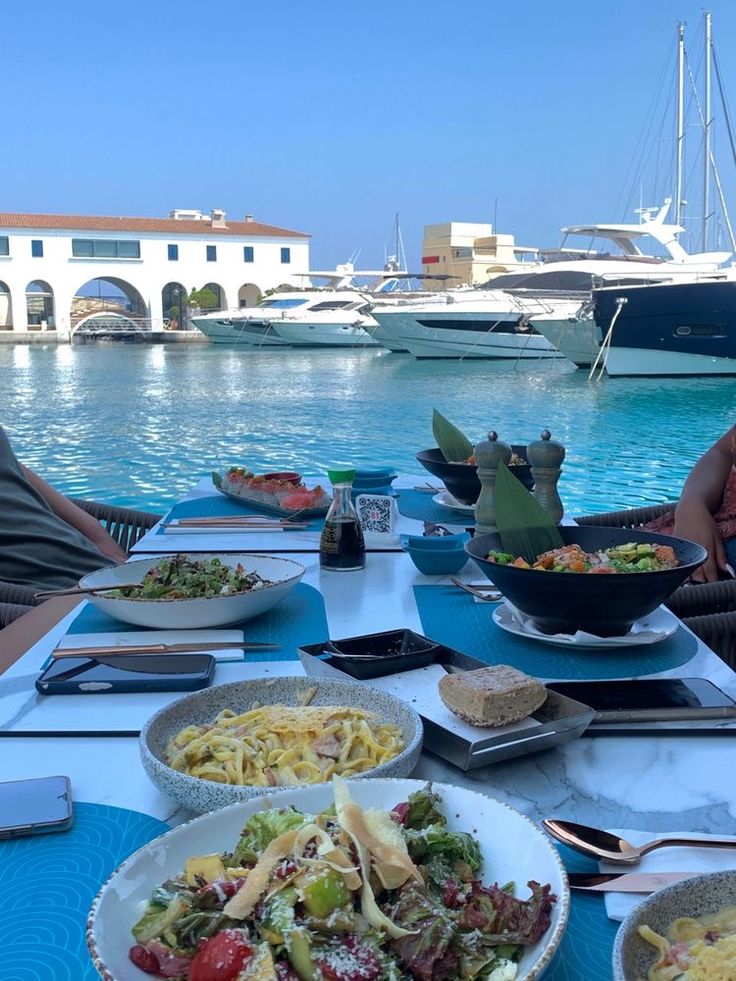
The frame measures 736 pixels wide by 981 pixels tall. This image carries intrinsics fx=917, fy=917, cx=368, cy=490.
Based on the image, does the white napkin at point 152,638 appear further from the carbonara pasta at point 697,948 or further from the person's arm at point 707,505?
the person's arm at point 707,505

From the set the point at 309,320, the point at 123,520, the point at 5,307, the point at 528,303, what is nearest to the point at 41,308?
the point at 5,307

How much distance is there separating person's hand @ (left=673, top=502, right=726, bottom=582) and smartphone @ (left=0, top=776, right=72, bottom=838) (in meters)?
1.90

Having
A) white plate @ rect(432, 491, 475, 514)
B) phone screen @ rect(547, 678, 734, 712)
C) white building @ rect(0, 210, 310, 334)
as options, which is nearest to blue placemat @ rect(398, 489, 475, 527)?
white plate @ rect(432, 491, 475, 514)

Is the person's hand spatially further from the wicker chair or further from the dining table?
the wicker chair

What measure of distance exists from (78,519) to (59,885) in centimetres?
208

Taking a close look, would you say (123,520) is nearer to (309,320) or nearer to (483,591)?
(483,591)

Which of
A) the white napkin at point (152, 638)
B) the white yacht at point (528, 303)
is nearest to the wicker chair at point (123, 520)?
the white napkin at point (152, 638)

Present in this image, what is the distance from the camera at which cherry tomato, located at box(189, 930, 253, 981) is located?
0.59m

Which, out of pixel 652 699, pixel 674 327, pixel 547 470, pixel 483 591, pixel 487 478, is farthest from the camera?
pixel 674 327

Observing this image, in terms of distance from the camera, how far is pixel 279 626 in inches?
62.4

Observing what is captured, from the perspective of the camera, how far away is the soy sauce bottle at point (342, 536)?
1.93m

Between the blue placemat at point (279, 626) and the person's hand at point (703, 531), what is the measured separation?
4.04 feet

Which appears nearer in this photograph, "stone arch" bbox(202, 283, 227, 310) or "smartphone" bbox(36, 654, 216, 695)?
"smartphone" bbox(36, 654, 216, 695)

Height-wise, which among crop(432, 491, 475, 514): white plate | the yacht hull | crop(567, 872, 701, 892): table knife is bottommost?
crop(567, 872, 701, 892): table knife
